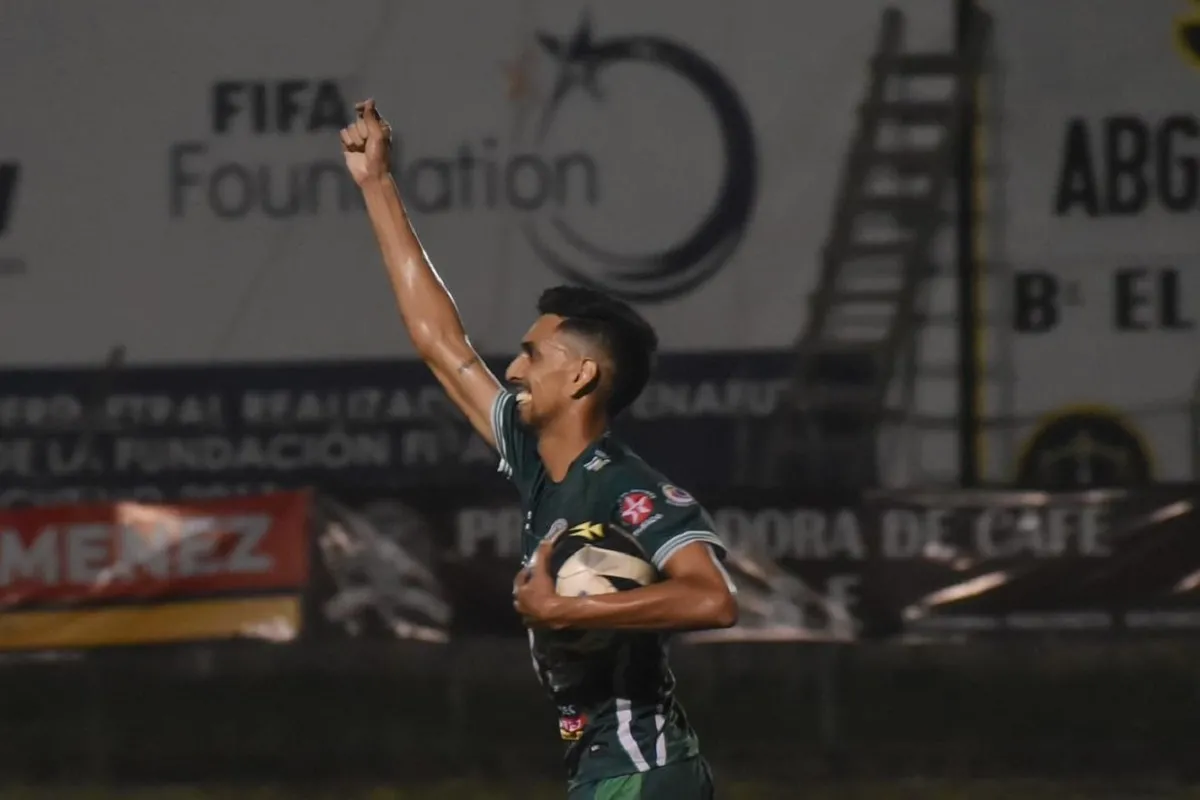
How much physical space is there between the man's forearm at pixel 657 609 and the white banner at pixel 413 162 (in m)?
11.7

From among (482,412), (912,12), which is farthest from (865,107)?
(482,412)

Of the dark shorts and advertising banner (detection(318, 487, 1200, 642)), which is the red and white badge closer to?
the dark shorts

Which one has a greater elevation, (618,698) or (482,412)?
(482,412)

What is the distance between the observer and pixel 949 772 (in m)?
10.7

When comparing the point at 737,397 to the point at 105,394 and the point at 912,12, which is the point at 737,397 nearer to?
the point at 912,12

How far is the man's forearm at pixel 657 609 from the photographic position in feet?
12.3

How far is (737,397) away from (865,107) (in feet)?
6.87

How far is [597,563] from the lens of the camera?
3.96m

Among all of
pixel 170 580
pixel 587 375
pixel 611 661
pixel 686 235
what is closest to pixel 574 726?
pixel 611 661

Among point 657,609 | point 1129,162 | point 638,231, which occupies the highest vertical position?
point 1129,162

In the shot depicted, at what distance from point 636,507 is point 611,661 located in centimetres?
29

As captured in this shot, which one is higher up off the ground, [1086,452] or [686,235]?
[686,235]

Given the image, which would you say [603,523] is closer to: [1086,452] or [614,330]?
[614,330]

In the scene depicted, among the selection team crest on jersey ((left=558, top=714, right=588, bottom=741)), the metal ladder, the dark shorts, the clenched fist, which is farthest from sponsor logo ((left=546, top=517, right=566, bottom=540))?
the metal ladder
